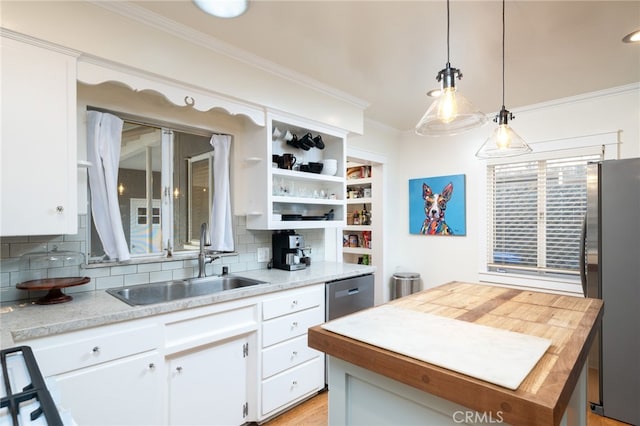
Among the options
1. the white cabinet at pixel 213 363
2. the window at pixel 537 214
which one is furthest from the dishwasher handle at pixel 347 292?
the window at pixel 537 214

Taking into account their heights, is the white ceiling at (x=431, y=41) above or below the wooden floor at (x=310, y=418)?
above

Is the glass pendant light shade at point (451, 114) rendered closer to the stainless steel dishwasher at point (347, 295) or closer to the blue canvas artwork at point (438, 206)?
the stainless steel dishwasher at point (347, 295)

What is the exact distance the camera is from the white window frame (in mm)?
2992

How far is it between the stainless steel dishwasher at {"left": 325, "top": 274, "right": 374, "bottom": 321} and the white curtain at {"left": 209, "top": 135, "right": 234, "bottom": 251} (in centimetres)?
88

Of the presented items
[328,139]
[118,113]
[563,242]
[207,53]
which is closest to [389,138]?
[328,139]

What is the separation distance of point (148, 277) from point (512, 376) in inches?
84.6

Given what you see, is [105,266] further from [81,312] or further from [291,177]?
[291,177]

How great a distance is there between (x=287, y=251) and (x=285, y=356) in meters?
0.83

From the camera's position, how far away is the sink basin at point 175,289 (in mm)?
2105

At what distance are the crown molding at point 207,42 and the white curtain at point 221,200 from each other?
2.11 ft

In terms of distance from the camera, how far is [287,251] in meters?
2.80

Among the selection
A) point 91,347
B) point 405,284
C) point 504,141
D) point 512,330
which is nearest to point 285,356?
point 91,347

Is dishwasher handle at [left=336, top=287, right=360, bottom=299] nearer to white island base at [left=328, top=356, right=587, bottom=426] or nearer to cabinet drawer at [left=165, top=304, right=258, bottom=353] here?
cabinet drawer at [left=165, top=304, right=258, bottom=353]

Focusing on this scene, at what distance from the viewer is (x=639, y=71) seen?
262 cm
